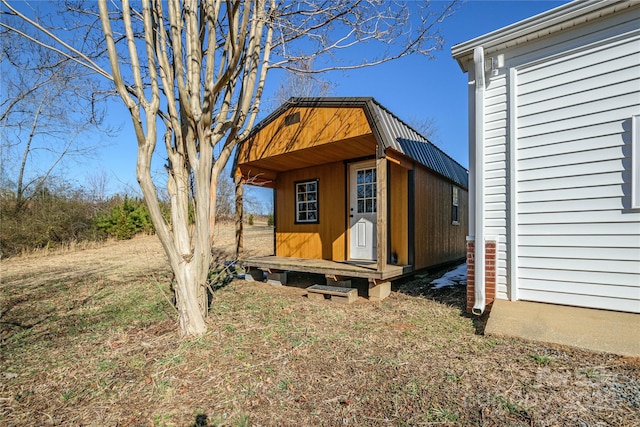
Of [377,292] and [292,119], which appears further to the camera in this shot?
[292,119]

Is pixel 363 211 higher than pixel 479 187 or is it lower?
lower

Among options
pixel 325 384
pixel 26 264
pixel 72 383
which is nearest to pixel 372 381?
pixel 325 384

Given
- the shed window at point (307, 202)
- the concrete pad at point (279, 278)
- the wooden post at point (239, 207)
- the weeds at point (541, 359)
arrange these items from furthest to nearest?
the shed window at point (307, 202)
the wooden post at point (239, 207)
the concrete pad at point (279, 278)
the weeds at point (541, 359)

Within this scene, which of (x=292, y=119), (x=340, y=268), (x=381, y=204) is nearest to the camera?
(x=381, y=204)

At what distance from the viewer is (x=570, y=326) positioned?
10.2 feet

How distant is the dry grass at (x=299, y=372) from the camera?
6.96ft

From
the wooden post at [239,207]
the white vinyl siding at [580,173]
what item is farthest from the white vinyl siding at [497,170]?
the wooden post at [239,207]

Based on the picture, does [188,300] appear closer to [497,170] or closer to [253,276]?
[253,276]

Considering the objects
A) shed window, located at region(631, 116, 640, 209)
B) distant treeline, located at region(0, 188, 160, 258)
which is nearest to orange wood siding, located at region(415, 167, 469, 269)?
shed window, located at region(631, 116, 640, 209)

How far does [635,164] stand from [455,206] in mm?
5790

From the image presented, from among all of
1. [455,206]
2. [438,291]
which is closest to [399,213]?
[438,291]

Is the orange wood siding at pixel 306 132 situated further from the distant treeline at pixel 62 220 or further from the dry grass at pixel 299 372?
the distant treeline at pixel 62 220

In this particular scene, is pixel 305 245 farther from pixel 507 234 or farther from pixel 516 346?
pixel 516 346

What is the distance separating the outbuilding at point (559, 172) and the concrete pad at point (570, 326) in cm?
1
